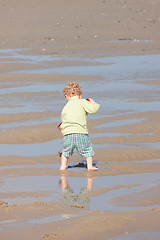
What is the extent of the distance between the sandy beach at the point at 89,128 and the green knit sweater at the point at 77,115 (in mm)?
484

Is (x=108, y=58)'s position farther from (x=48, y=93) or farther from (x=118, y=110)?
(x=118, y=110)

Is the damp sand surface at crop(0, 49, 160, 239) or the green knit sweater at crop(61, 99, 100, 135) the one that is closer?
the damp sand surface at crop(0, 49, 160, 239)

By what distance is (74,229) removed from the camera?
4562 mm

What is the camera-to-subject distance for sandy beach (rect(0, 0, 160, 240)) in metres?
4.82

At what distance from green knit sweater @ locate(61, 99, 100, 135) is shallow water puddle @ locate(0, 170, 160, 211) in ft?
2.31

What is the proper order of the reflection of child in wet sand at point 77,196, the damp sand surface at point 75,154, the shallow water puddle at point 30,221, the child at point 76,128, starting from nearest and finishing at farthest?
the shallow water puddle at point 30,221, the damp sand surface at point 75,154, the reflection of child in wet sand at point 77,196, the child at point 76,128

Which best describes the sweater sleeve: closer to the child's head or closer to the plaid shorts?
the child's head

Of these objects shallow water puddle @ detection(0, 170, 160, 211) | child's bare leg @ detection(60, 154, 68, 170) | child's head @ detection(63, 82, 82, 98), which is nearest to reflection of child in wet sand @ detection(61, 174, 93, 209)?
shallow water puddle @ detection(0, 170, 160, 211)

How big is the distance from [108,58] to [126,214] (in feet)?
44.3

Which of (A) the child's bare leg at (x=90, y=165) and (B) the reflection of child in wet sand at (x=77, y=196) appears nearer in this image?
(B) the reflection of child in wet sand at (x=77, y=196)

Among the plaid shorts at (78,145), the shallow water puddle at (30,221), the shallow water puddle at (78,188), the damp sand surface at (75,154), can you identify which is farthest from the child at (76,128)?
the shallow water puddle at (30,221)

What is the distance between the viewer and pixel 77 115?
7.24 m

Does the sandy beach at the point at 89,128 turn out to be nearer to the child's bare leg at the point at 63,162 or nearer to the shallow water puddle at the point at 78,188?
the shallow water puddle at the point at 78,188

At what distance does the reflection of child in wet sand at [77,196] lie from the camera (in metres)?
5.47
